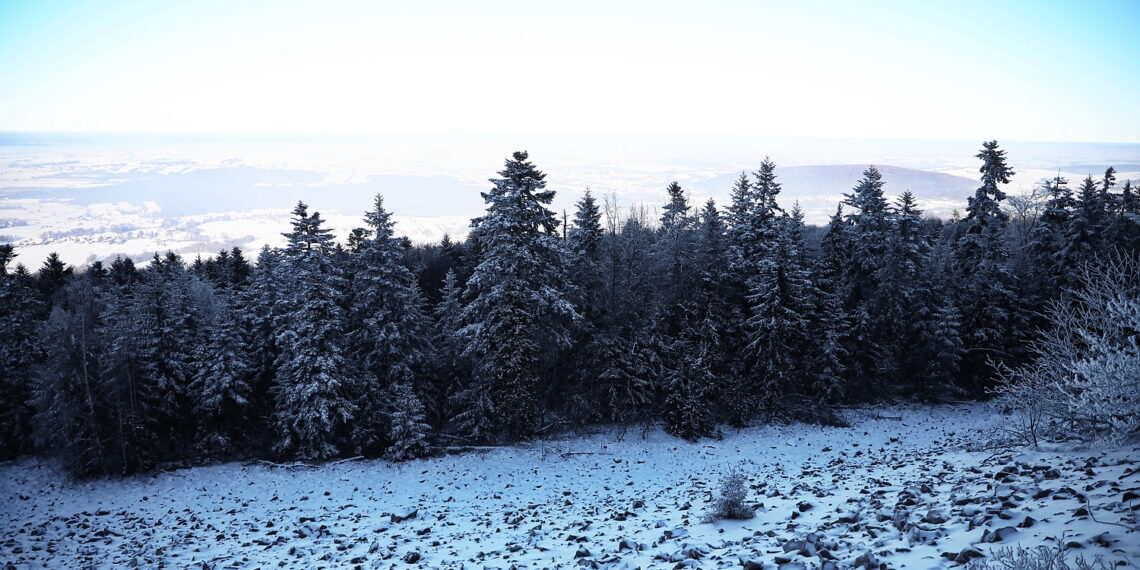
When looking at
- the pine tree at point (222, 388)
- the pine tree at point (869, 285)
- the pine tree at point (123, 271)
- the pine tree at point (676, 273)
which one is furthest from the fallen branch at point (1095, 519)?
the pine tree at point (123, 271)

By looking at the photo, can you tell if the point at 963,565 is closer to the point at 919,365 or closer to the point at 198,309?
the point at 919,365

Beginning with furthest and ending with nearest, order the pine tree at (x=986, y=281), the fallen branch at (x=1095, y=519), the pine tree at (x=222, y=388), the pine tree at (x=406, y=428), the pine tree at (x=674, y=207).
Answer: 1. the pine tree at (x=674, y=207)
2. the pine tree at (x=986, y=281)
3. the pine tree at (x=222, y=388)
4. the pine tree at (x=406, y=428)
5. the fallen branch at (x=1095, y=519)

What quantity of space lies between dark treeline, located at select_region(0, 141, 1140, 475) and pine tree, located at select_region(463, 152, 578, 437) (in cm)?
12

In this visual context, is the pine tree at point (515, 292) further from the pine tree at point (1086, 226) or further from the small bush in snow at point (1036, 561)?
the pine tree at point (1086, 226)

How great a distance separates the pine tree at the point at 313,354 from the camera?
28.1 meters

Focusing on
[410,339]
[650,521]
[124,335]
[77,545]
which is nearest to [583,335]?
[410,339]

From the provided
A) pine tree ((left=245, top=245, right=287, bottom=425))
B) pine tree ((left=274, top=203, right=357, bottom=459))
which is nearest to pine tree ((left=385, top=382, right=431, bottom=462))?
pine tree ((left=274, top=203, right=357, bottom=459))

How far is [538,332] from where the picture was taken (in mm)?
29922

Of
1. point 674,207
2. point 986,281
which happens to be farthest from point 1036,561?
point 674,207

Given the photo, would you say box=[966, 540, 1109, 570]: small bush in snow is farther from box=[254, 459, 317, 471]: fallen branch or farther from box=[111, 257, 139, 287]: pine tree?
box=[111, 257, 139, 287]: pine tree

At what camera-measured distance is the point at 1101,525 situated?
7551 mm

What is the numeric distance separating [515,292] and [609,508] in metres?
13.2

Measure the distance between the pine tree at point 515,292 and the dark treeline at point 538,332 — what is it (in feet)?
0.40

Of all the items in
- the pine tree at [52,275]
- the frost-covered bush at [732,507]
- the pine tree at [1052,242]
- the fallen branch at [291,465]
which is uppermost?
the pine tree at [1052,242]
